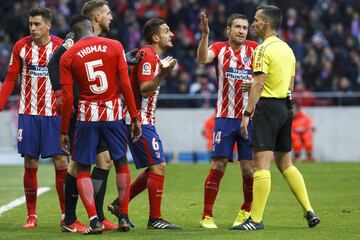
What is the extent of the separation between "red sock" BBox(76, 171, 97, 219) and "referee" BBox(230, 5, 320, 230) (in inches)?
61.1

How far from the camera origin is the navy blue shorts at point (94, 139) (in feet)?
34.8

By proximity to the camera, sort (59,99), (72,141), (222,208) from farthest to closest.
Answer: (222,208)
(72,141)
(59,99)

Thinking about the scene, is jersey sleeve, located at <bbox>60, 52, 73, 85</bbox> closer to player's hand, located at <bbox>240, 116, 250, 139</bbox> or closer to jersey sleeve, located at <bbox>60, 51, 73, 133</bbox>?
jersey sleeve, located at <bbox>60, 51, 73, 133</bbox>

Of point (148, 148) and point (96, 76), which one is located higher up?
point (96, 76)

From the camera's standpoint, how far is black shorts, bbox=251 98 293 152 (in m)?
10.9

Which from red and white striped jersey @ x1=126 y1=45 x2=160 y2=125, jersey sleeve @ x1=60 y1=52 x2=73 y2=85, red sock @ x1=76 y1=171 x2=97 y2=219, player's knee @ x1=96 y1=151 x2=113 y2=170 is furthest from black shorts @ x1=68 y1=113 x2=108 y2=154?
jersey sleeve @ x1=60 y1=52 x2=73 y2=85

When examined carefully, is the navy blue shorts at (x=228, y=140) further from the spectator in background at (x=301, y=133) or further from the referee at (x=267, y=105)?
the spectator in background at (x=301, y=133)

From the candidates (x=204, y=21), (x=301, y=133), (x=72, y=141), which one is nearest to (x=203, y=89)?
(x=301, y=133)

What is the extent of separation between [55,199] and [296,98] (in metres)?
12.0

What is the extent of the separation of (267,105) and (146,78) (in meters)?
1.30

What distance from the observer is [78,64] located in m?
10.5

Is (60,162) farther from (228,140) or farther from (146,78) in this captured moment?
(228,140)

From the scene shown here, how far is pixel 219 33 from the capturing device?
27859mm

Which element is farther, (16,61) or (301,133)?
(301,133)
